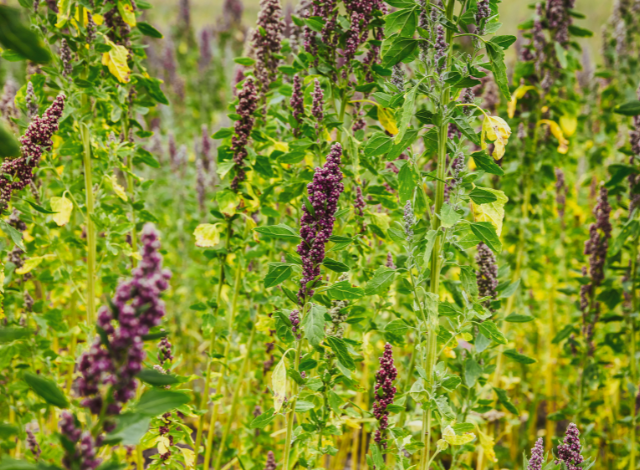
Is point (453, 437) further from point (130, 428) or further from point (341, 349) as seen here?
point (130, 428)

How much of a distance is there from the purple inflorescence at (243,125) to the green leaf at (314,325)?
0.69 metres

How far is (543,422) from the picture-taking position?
356 centimetres

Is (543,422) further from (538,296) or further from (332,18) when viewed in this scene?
(332,18)

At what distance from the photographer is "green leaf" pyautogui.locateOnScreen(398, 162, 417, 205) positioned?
51.3 inches

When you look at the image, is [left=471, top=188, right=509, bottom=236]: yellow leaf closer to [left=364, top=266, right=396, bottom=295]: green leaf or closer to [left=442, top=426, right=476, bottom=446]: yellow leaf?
[left=364, top=266, right=396, bottom=295]: green leaf

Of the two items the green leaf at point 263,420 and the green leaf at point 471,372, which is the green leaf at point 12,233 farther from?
Result: the green leaf at point 471,372

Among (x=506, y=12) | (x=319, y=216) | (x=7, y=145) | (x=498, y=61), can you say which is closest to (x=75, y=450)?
(x=7, y=145)

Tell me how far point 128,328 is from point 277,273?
55 cm

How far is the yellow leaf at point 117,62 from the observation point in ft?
5.45

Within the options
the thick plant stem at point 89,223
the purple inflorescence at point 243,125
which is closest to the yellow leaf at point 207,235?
the purple inflorescence at point 243,125

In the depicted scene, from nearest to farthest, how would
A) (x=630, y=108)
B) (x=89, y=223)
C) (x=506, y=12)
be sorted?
1. (x=89, y=223)
2. (x=630, y=108)
3. (x=506, y=12)

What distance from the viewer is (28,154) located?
1.41 metres

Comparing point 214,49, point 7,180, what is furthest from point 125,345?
point 214,49

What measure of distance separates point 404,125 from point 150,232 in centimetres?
73
